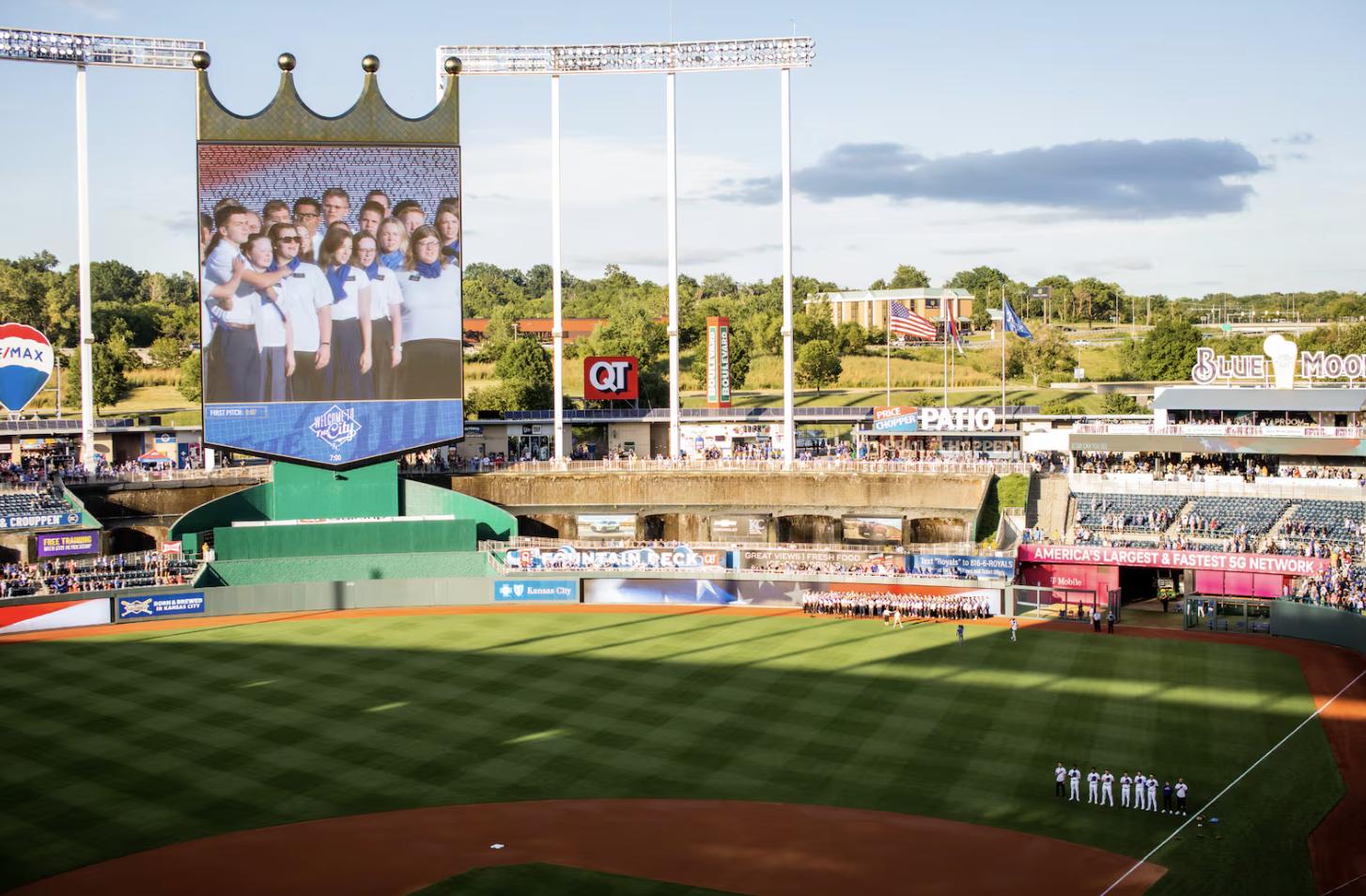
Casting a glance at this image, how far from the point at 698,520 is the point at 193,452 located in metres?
30.7

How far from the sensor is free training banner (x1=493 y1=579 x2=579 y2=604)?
54.4 m

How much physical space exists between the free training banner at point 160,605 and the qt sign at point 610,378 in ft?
98.9

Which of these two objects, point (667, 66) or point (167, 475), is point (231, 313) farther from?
point (667, 66)

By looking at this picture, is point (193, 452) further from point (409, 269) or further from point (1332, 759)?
point (1332, 759)

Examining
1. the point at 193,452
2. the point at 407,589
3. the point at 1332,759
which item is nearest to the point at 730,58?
the point at 407,589

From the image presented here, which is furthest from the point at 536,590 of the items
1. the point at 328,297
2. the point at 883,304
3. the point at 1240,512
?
the point at 883,304

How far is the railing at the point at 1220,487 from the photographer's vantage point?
5631 cm

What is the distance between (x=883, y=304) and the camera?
139m

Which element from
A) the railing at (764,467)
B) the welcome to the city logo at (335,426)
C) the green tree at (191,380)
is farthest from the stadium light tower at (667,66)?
the green tree at (191,380)

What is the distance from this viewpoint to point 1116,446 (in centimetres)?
6309

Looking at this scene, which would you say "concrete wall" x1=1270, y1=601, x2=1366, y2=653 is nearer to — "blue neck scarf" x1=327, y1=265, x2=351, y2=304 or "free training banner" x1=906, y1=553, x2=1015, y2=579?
"free training banner" x1=906, y1=553, x2=1015, y2=579

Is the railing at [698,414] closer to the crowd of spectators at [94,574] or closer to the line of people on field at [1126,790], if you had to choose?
the crowd of spectators at [94,574]

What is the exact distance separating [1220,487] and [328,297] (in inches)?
1675

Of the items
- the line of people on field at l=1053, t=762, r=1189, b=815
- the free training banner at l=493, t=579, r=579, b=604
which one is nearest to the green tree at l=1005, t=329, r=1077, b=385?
the free training banner at l=493, t=579, r=579, b=604
